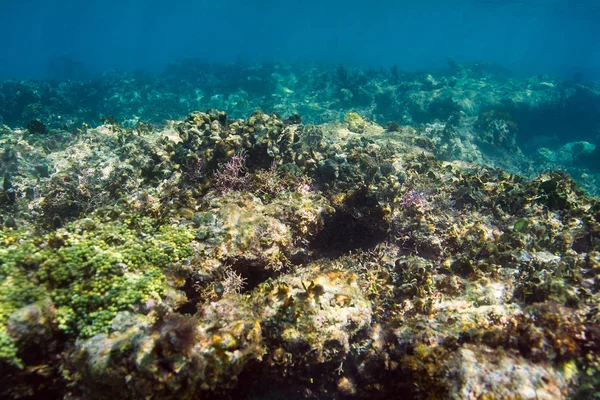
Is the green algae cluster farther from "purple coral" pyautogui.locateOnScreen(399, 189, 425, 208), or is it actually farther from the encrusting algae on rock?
"purple coral" pyautogui.locateOnScreen(399, 189, 425, 208)

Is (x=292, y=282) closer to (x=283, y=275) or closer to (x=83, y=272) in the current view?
(x=283, y=275)

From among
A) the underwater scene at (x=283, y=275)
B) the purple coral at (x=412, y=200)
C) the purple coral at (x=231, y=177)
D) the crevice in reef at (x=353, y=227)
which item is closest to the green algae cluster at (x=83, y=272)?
the underwater scene at (x=283, y=275)

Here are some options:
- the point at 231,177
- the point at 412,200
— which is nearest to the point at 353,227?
the point at 412,200

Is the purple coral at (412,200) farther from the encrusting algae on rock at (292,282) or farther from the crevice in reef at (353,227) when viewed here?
the crevice in reef at (353,227)

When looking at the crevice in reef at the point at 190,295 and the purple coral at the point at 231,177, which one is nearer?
the crevice in reef at the point at 190,295

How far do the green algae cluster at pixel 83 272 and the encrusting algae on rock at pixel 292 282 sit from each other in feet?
0.07

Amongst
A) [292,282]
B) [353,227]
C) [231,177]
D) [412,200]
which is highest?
[231,177]

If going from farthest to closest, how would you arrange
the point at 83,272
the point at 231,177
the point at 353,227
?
the point at 231,177, the point at 353,227, the point at 83,272

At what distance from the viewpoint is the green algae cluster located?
10.7ft

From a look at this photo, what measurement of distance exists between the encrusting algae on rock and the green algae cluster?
2 centimetres

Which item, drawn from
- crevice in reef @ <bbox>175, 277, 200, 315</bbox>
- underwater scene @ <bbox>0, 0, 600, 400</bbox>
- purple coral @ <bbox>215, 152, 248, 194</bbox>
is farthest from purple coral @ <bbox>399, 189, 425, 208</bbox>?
crevice in reef @ <bbox>175, 277, 200, 315</bbox>

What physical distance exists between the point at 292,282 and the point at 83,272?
2622mm

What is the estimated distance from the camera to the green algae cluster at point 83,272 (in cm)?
326

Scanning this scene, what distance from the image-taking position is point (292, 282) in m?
4.28
